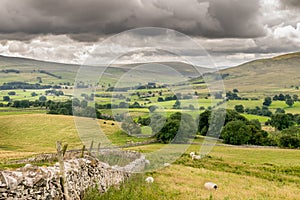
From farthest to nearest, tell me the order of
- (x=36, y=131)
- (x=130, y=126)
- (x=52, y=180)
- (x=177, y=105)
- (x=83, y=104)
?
(x=36, y=131) → (x=177, y=105) → (x=130, y=126) → (x=83, y=104) → (x=52, y=180)

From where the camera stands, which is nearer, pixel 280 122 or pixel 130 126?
pixel 130 126

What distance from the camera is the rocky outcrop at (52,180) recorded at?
8.25m

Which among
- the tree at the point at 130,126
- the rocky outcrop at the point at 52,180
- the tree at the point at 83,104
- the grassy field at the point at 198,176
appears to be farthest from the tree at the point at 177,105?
the rocky outcrop at the point at 52,180

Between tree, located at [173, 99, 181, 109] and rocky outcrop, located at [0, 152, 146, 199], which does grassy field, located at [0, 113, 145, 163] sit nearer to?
tree, located at [173, 99, 181, 109]

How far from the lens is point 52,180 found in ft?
31.5

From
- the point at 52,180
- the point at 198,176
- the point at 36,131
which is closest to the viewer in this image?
the point at 52,180

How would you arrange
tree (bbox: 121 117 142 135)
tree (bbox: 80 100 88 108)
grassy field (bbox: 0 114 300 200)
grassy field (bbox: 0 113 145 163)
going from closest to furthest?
grassy field (bbox: 0 114 300 200)
tree (bbox: 121 117 142 135)
tree (bbox: 80 100 88 108)
grassy field (bbox: 0 113 145 163)

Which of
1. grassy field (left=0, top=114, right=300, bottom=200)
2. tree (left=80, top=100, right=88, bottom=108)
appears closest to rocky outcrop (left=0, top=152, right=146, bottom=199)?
grassy field (left=0, top=114, right=300, bottom=200)

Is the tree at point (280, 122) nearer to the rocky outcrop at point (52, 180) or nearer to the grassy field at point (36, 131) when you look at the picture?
the grassy field at point (36, 131)

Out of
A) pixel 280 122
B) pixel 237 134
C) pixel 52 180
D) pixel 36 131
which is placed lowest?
pixel 36 131

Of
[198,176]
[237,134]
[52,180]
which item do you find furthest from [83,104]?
[237,134]

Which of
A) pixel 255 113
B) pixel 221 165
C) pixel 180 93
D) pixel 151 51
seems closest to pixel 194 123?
pixel 180 93

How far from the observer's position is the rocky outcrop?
8.25m

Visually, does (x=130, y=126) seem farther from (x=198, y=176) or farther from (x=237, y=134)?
(x=237, y=134)
